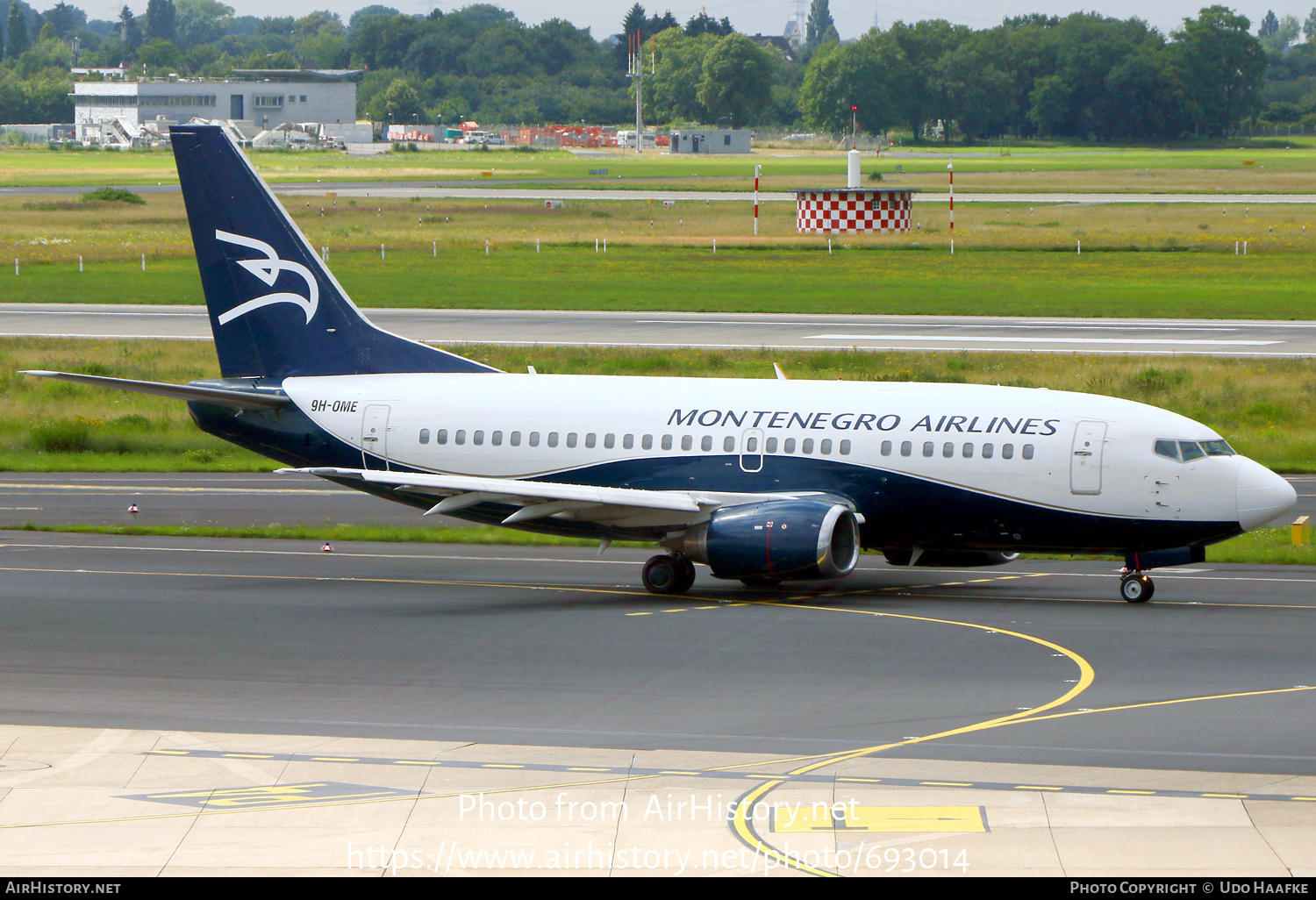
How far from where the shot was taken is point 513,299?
8756cm

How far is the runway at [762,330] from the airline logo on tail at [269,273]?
31.0 metres

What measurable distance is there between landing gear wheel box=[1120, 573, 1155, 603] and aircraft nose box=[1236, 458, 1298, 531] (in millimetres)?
2189

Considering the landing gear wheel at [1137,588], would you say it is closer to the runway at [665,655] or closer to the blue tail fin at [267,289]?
the runway at [665,655]

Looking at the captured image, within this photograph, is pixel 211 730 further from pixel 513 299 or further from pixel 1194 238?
pixel 1194 238

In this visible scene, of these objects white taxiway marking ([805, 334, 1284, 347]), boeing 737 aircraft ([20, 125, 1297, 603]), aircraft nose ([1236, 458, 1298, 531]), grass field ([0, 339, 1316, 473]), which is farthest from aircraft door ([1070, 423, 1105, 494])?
white taxiway marking ([805, 334, 1284, 347])

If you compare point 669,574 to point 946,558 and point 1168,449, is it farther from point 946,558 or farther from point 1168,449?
point 1168,449

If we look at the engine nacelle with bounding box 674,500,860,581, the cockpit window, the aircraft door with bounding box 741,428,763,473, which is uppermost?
the cockpit window

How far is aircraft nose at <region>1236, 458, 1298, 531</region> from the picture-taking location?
3025cm

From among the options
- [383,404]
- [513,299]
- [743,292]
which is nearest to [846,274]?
[743,292]

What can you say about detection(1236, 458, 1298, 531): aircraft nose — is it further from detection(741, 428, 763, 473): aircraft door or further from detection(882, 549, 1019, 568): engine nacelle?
detection(741, 428, 763, 473): aircraft door

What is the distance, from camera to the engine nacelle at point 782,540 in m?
30.5

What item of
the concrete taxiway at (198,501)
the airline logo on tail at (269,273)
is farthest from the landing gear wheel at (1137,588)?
the airline logo on tail at (269,273)
